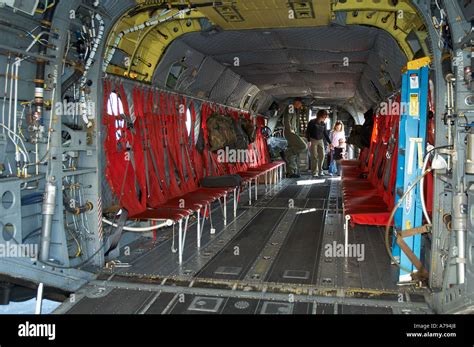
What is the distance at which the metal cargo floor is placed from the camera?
3715 millimetres

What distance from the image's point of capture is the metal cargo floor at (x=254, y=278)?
3715 millimetres

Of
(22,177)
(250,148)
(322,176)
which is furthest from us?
(322,176)

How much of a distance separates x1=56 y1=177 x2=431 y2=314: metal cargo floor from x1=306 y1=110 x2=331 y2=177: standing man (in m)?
7.08

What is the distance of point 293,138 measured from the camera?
50.1ft

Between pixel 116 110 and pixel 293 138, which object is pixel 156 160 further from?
pixel 293 138

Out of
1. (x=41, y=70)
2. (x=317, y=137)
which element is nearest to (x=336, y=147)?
(x=317, y=137)

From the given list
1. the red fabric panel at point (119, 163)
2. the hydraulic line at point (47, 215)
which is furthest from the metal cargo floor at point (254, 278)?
the red fabric panel at point (119, 163)

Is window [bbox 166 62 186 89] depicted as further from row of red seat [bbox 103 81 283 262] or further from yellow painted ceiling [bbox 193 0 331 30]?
yellow painted ceiling [bbox 193 0 331 30]

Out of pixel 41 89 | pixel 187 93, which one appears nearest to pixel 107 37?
pixel 41 89

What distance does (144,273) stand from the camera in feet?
15.1

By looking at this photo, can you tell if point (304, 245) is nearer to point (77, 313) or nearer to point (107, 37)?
point (77, 313)

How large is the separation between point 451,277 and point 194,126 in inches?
233

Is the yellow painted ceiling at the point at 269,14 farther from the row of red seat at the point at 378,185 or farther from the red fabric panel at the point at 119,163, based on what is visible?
the row of red seat at the point at 378,185

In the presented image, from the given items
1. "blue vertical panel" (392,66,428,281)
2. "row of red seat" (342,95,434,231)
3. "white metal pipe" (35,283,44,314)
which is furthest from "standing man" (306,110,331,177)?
"white metal pipe" (35,283,44,314)
